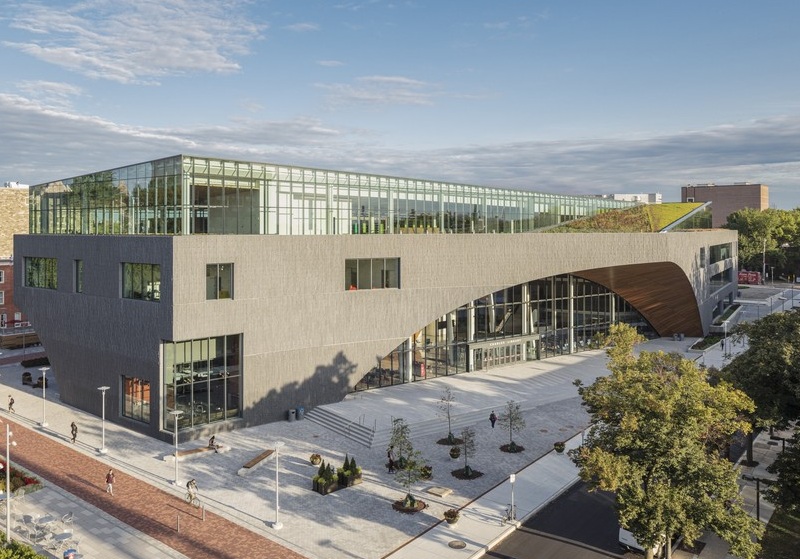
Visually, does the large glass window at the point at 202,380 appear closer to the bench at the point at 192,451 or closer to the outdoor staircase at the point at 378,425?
the bench at the point at 192,451

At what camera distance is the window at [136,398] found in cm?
3778

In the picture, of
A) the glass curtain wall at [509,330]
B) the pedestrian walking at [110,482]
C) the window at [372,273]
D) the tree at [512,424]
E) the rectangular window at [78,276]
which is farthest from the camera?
the glass curtain wall at [509,330]

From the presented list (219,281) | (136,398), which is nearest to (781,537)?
(219,281)

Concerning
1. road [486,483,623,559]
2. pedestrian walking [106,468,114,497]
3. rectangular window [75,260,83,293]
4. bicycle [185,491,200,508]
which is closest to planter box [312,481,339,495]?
bicycle [185,491,200,508]

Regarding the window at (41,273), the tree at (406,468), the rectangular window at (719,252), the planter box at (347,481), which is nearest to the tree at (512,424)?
the tree at (406,468)

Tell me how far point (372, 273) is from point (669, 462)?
26750 millimetres

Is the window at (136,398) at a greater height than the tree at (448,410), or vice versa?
the window at (136,398)

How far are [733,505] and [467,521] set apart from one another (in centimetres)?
1035

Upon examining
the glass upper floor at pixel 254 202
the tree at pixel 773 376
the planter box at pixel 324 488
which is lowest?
the planter box at pixel 324 488

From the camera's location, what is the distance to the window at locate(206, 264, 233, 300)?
36.8 m

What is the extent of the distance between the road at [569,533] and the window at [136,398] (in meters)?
23.9

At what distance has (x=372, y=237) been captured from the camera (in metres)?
43.6

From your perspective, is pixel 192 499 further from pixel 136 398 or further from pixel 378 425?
pixel 136 398

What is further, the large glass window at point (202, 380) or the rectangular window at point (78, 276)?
the rectangular window at point (78, 276)
